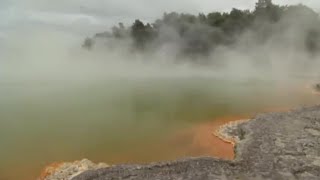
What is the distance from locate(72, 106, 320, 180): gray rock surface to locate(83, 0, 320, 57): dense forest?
57.4 m

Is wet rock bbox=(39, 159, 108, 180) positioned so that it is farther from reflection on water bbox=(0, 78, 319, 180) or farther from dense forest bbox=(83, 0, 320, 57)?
dense forest bbox=(83, 0, 320, 57)

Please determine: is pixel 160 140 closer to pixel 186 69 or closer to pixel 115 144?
pixel 115 144

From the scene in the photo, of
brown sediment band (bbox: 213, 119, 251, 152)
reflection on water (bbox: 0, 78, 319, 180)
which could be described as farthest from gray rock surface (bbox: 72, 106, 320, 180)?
reflection on water (bbox: 0, 78, 319, 180)

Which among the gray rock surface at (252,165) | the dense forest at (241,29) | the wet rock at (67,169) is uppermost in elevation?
the dense forest at (241,29)

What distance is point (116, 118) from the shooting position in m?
28.3

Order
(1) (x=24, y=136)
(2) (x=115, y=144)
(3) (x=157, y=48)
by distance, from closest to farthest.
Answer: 1. (2) (x=115, y=144)
2. (1) (x=24, y=136)
3. (3) (x=157, y=48)

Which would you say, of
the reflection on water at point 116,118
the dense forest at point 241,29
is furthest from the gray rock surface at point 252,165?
the dense forest at point 241,29

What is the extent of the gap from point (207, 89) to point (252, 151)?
94.0ft

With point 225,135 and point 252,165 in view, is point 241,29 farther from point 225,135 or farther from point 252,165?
point 252,165

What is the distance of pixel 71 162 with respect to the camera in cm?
1853

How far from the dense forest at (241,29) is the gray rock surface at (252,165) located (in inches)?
2260

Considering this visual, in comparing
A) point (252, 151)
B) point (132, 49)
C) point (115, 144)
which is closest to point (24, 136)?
point (115, 144)

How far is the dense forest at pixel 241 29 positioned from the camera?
72312 mm

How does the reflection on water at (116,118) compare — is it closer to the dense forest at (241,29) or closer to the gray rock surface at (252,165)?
the gray rock surface at (252,165)
